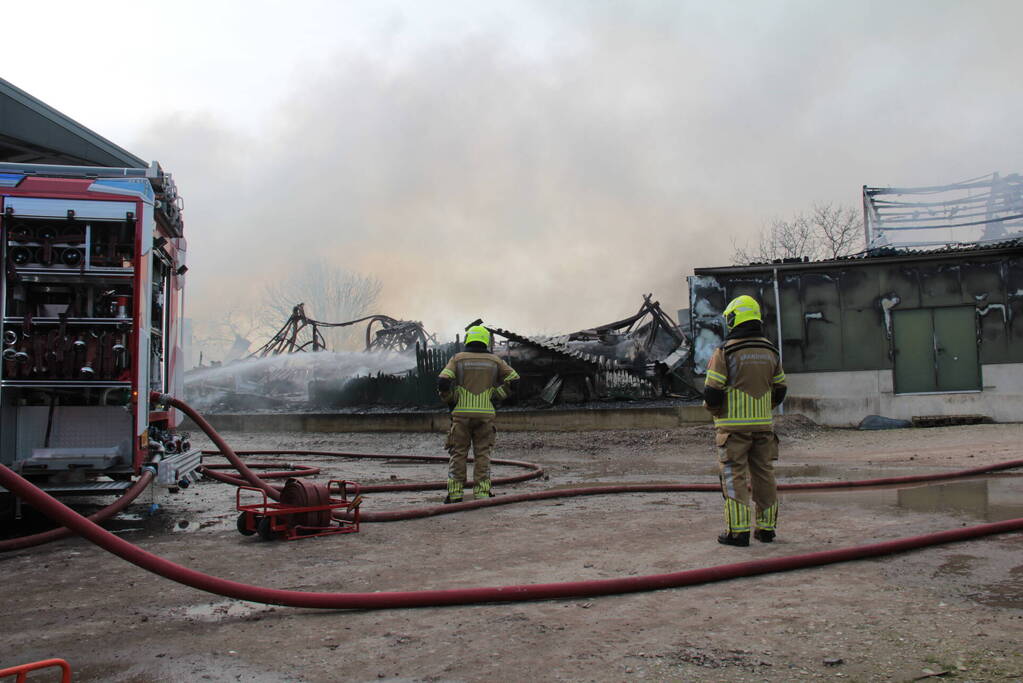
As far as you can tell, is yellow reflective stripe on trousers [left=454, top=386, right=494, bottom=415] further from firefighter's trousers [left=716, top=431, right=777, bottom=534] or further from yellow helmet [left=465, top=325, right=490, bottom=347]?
firefighter's trousers [left=716, top=431, right=777, bottom=534]

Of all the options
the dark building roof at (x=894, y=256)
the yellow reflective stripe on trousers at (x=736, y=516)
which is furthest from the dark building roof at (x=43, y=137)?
the dark building roof at (x=894, y=256)

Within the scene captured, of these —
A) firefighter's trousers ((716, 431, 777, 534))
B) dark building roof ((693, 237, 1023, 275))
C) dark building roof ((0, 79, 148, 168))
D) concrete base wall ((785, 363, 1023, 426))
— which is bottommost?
firefighter's trousers ((716, 431, 777, 534))

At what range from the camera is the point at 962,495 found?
6.62 metres

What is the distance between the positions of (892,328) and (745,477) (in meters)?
12.4

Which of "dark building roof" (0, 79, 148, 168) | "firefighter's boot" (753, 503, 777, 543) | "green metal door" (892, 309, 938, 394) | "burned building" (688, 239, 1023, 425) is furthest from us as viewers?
"green metal door" (892, 309, 938, 394)

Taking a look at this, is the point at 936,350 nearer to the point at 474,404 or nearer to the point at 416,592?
the point at 474,404

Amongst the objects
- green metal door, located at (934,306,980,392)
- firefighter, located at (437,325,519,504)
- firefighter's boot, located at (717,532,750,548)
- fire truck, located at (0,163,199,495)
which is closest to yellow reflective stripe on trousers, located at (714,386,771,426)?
firefighter's boot, located at (717,532,750,548)

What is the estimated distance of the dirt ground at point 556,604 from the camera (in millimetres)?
2881

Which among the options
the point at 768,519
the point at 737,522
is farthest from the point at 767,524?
the point at 737,522

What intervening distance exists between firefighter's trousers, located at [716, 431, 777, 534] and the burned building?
1159cm

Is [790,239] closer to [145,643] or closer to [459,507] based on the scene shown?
[459,507]

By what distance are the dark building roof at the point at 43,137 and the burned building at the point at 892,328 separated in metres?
11.4

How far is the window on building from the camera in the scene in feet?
49.8

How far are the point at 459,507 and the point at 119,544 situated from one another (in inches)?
132
